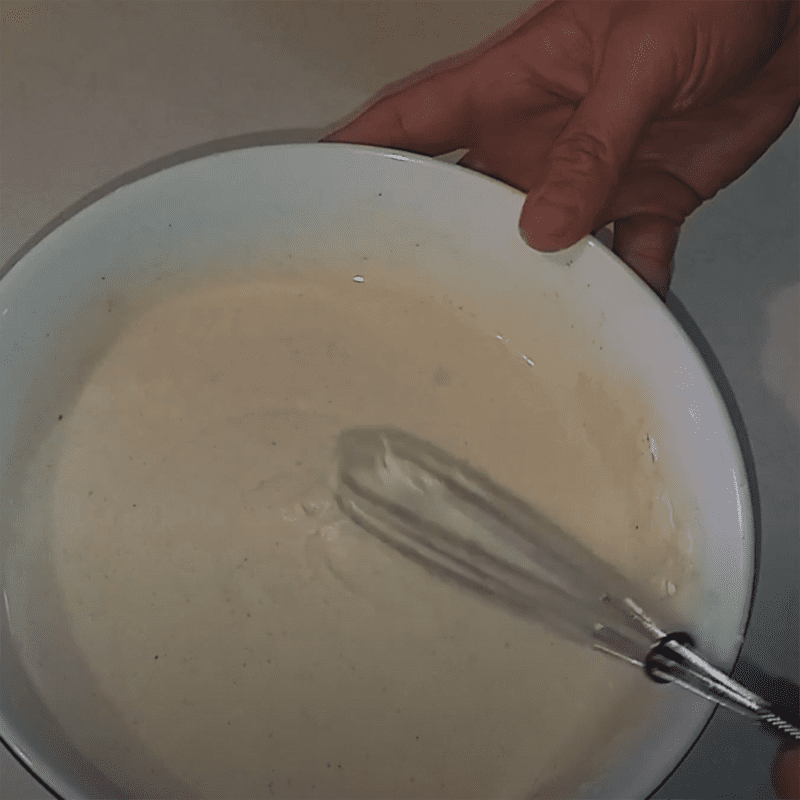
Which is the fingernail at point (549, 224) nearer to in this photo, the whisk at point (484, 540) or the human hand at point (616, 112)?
the human hand at point (616, 112)

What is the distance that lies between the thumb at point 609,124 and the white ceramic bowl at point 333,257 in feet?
0.12

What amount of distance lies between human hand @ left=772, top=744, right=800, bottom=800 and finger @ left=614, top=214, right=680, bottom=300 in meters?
0.36

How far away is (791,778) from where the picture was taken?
467 mm

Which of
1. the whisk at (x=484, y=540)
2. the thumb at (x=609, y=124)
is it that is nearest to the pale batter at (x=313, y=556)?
the whisk at (x=484, y=540)

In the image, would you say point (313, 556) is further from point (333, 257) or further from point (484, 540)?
point (333, 257)

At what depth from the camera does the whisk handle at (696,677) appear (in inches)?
17.2

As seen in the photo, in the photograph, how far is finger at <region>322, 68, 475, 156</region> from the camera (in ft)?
1.86

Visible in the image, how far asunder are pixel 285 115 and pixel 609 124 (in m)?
0.30

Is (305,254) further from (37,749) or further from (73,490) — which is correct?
(37,749)

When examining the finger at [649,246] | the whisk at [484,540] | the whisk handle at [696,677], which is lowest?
the whisk handle at [696,677]

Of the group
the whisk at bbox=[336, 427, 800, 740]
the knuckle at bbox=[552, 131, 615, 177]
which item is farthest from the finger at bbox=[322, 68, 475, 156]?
the whisk at bbox=[336, 427, 800, 740]

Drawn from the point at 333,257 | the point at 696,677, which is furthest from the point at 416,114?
the point at 696,677

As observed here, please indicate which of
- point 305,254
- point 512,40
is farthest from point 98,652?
point 512,40

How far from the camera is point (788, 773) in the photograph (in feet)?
1.54
